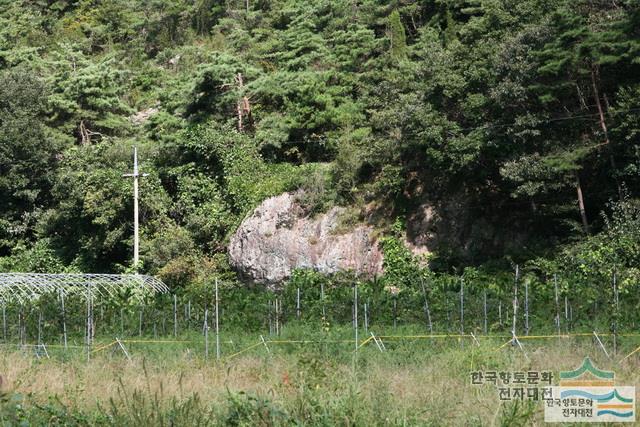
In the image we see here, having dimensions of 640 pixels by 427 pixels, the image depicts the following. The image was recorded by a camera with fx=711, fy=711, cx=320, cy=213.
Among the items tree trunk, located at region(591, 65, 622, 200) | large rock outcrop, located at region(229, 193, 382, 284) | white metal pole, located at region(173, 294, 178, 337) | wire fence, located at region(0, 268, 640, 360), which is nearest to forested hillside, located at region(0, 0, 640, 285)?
tree trunk, located at region(591, 65, 622, 200)

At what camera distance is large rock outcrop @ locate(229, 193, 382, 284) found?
22719 mm

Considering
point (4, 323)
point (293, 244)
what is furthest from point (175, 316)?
point (293, 244)

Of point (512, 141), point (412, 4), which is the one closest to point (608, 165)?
point (512, 141)

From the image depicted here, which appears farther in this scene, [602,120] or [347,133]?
[347,133]

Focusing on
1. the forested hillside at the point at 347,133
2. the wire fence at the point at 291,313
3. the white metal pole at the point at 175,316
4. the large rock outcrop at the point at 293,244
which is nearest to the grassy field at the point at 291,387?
the wire fence at the point at 291,313

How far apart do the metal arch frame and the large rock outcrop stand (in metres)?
3.06

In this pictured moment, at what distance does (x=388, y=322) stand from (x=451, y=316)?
1743 mm

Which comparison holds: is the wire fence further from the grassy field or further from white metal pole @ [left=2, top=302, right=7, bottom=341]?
the grassy field

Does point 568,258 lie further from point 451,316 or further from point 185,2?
point 185,2

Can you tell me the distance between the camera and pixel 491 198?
70.9 feet

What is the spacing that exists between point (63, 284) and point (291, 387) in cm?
1776

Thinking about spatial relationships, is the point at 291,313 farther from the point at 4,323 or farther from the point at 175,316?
the point at 4,323

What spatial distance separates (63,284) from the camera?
2317cm

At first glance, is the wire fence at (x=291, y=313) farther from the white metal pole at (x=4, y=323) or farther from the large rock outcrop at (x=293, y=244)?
the large rock outcrop at (x=293, y=244)
